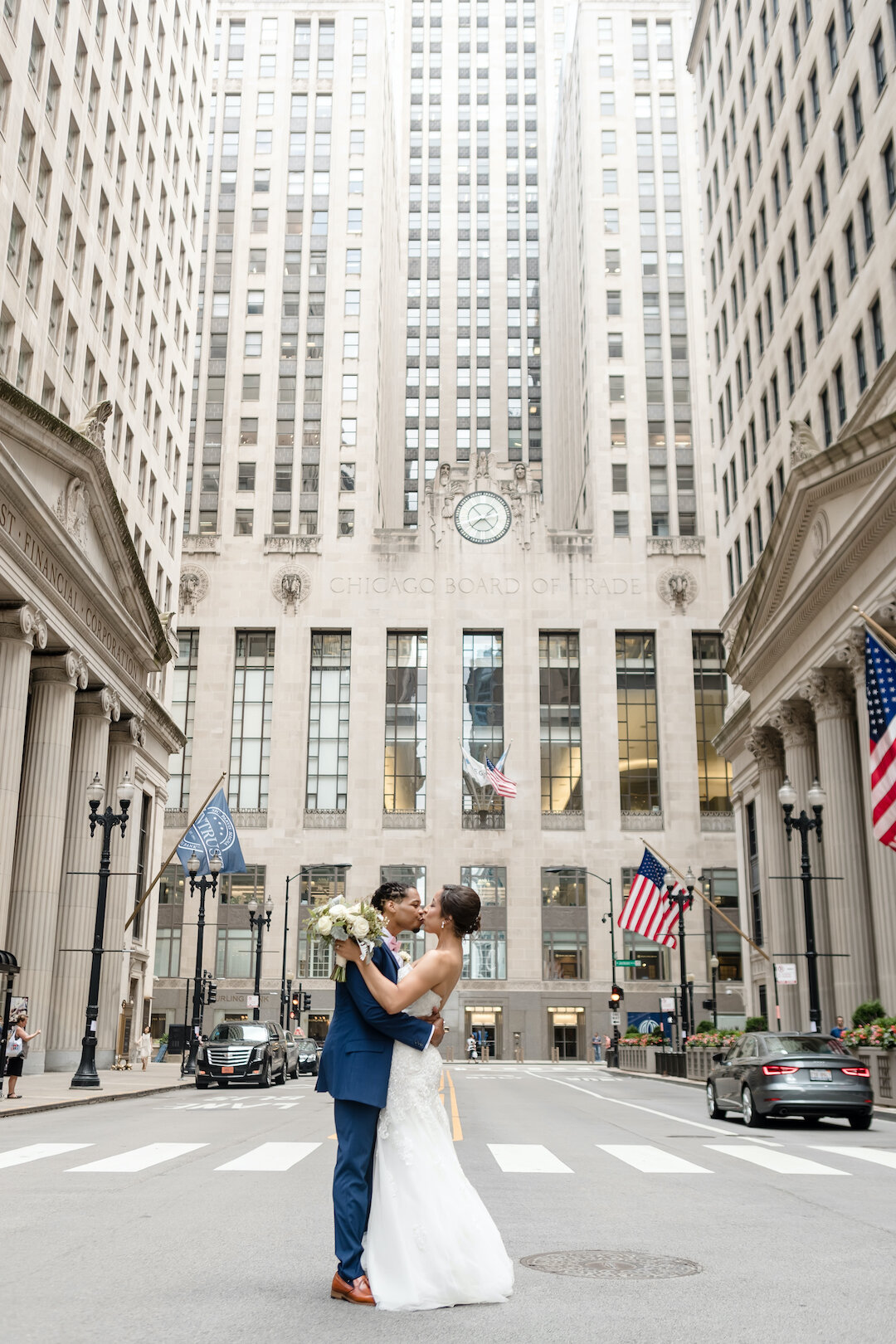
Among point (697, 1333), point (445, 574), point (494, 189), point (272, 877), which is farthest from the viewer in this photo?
point (494, 189)

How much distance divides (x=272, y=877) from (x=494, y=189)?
292ft

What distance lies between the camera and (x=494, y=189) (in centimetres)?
13862

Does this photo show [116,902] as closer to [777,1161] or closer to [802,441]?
[802,441]

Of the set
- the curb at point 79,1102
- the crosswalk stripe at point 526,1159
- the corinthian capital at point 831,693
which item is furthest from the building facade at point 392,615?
the crosswalk stripe at point 526,1159

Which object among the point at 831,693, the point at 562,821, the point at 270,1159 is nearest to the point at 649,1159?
the point at 270,1159

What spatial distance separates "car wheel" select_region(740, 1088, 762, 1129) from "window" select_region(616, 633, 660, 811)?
65.4 meters

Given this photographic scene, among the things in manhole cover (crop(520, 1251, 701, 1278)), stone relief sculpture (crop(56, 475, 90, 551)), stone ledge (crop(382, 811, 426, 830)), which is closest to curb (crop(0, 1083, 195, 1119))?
manhole cover (crop(520, 1251, 701, 1278))

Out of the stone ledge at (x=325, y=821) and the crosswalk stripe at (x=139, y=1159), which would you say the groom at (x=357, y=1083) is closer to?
the crosswalk stripe at (x=139, y=1159)

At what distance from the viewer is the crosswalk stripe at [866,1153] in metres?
14.6

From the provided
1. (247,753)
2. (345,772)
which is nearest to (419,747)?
(345,772)

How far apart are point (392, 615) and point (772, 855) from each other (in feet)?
145

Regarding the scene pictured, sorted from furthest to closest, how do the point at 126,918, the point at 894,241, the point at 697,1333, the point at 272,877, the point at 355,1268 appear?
the point at 272,877 → the point at 126,918 → the point at 894,241 → the point at 355,1268 → the point at 697,1333

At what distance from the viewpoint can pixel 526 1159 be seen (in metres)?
14.7

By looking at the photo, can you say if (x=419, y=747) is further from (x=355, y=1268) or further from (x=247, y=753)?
(x=355, y=1268)
